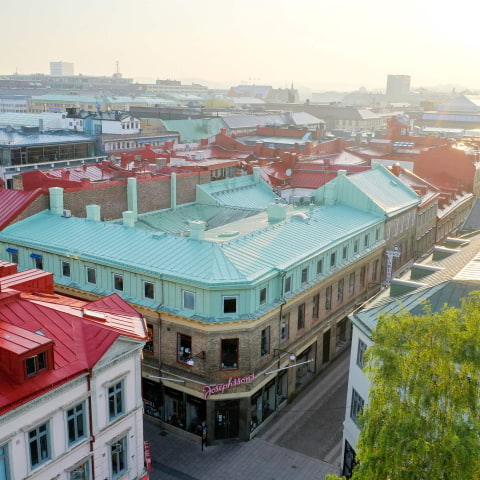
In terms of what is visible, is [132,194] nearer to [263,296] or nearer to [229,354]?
[263,296]

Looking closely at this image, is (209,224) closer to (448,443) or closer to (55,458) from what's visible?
(55,458)

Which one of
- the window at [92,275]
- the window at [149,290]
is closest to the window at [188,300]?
Result: the window at [149,290]

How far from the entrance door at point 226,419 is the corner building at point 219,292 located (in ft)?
0.26

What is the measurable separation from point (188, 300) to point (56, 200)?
17.1 metres

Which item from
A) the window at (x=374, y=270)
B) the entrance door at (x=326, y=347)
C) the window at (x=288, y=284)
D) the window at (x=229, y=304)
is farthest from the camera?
the window at (x=374, y=270)

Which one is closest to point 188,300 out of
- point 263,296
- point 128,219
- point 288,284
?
point 263,296

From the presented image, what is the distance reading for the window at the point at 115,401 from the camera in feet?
94.2

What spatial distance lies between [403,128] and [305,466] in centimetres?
9906

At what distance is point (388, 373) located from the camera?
2011 cm

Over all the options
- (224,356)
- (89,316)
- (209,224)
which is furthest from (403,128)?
(89,316)

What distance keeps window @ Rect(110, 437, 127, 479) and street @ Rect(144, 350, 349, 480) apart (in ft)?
22.5

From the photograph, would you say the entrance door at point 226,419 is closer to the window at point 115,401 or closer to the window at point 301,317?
the window at point 301,317

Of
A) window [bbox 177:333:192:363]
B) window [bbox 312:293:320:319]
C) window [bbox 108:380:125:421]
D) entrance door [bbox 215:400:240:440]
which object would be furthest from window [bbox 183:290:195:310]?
window [bbox 312:293:320:319]

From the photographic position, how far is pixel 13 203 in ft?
159
